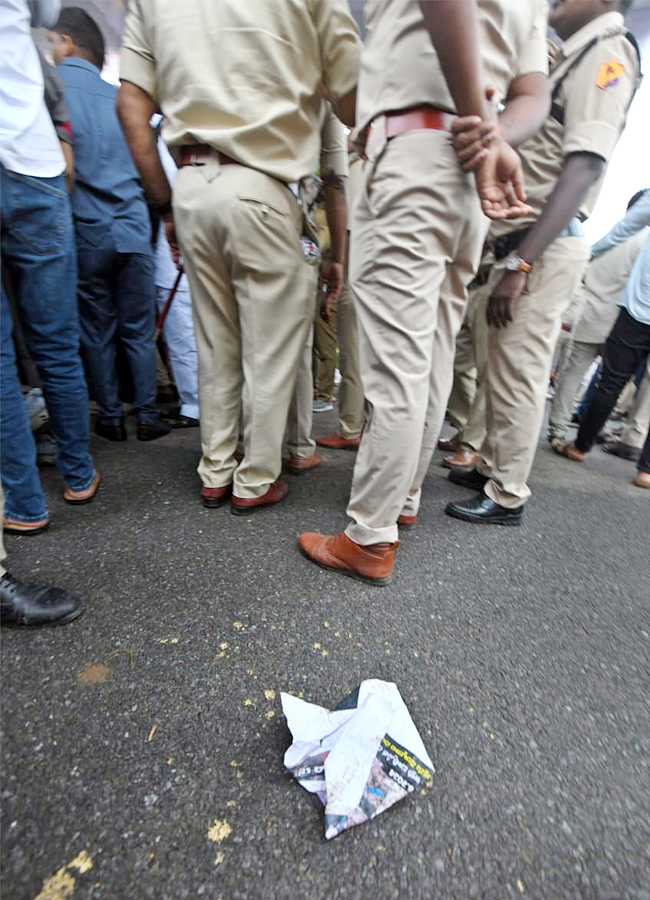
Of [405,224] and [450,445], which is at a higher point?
[405,224]

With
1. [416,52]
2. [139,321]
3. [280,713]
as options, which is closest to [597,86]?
[416,52]

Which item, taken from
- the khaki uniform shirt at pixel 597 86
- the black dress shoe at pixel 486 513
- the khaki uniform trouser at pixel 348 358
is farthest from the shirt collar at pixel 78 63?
the black dress shoe at pixel 486 513

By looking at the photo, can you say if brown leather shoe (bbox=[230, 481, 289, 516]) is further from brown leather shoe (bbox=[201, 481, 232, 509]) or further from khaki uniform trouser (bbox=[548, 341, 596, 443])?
khaki uniform trouser (bbox=[548, 341, 596, 443])

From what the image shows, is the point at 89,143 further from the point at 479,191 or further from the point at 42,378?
the point at 479,191

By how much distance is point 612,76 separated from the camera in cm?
124

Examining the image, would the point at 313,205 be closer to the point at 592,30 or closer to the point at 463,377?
the point at 592,30

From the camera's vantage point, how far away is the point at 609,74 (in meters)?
1.24

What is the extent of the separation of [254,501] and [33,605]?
72 centimetres

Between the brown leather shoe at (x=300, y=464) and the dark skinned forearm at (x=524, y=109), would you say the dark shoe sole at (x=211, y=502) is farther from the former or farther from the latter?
the dark skinned forearm at (x=524, y=109)

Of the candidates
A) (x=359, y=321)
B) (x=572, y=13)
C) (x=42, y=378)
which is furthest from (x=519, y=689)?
(x=572, y=13)

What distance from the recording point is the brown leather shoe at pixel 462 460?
223 cm

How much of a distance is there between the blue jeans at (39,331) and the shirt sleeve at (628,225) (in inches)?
122

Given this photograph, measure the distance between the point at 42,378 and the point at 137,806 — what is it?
4.17 feet

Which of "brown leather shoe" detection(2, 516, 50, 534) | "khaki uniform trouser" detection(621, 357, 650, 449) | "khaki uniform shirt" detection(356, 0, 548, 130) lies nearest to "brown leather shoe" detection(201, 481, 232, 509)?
"brown leather shoe" detection(2, 516, 50, 534)
